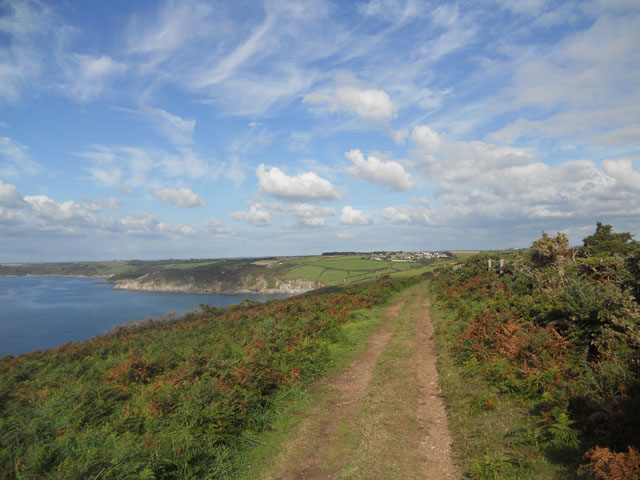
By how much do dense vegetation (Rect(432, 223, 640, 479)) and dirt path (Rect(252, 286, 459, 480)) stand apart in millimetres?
769

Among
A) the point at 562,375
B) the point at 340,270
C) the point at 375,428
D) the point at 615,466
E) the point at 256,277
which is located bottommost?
the point at 256,277

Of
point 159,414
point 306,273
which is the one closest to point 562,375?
point 159,414

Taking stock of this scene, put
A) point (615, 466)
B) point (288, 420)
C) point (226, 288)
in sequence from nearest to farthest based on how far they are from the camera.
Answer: point (615, 466), point (288, 420), point (226, 288)

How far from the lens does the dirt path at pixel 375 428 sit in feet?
18.7

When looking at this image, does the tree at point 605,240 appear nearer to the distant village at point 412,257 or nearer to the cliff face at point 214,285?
the distant village at point 412,257

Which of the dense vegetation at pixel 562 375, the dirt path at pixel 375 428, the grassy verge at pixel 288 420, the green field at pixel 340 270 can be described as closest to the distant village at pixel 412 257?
the green field at pixel 340 270

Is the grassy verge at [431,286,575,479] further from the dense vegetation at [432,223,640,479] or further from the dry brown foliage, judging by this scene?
the dry brown foliage

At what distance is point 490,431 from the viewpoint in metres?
6.27

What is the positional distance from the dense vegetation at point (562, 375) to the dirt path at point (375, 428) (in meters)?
0.77

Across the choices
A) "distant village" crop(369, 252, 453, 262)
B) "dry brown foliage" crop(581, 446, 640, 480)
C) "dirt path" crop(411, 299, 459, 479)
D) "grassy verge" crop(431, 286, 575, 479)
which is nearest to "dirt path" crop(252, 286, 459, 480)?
"dirt path" crop(411, 299, 459, 479)

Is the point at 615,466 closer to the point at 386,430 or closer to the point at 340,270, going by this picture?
the point at 386,430

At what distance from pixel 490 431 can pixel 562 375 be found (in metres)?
2.41

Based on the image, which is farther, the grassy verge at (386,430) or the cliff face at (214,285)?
the cliff face at (214,285)

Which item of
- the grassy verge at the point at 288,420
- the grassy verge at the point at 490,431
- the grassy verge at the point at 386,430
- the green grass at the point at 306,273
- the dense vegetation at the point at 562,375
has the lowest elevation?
the green grass at the point at 306,273
